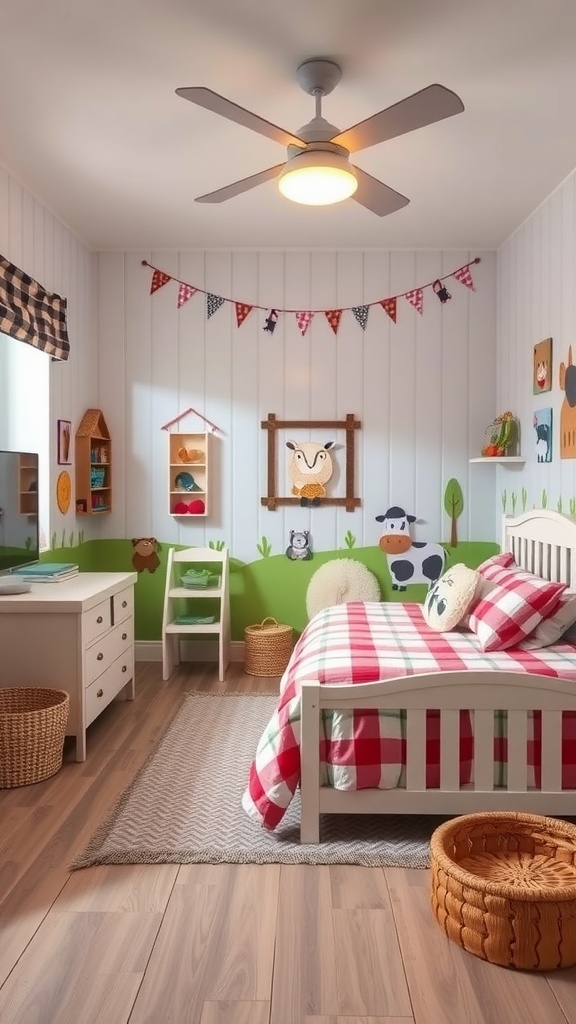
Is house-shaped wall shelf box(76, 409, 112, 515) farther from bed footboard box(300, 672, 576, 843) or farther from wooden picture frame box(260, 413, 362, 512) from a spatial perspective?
bed footboard box(300, 672, 576, 843)

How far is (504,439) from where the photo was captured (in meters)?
4.52

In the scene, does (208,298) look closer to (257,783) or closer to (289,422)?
(289,422)

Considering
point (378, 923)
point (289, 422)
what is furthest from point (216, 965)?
point (289, 422)

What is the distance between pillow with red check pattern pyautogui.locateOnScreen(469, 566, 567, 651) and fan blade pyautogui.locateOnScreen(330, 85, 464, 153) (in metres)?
1.71

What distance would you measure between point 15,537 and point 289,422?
6.51ft

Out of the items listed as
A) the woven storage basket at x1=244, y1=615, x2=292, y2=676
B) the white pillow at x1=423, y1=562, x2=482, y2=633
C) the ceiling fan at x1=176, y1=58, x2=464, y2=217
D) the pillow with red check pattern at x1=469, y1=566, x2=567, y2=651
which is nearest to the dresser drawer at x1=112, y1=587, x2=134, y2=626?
the woven storage basket at x1=244, y1=615, x2=292, y2=676

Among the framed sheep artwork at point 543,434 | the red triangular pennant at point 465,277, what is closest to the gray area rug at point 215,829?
the framed sheep artwork at point 543,434

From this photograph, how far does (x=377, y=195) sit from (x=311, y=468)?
2.20 m

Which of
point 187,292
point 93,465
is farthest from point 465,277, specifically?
point 93,465

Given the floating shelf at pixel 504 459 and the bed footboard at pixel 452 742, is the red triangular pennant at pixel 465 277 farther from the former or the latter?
the bed footboard at pixel 452 742

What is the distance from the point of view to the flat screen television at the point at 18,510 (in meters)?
3.45

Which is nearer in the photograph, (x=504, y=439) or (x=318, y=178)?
(x=318, y=178)

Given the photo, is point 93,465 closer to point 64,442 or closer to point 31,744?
point 64,442

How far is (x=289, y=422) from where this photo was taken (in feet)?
16.4
